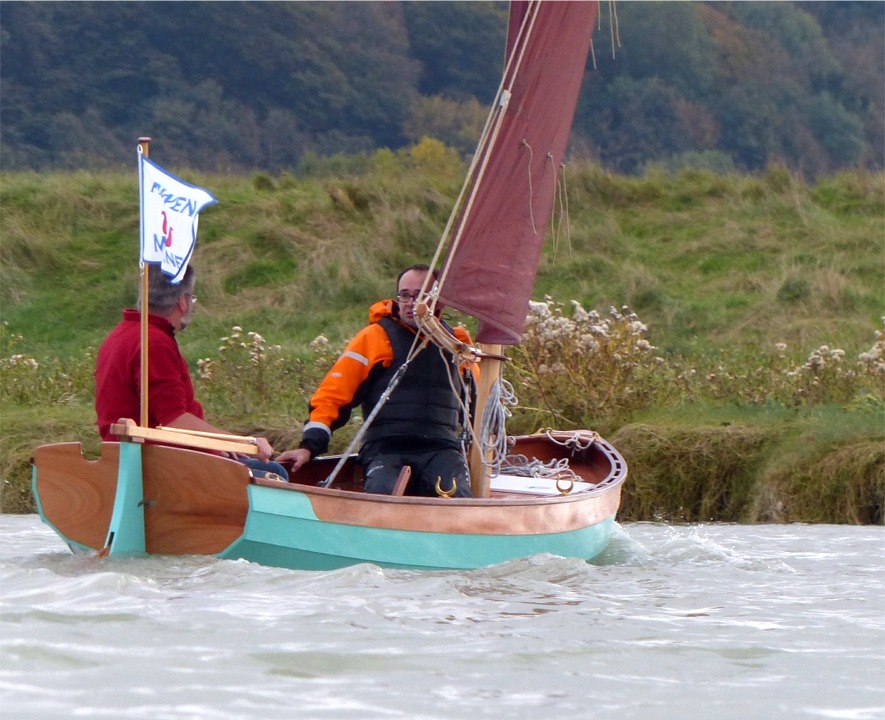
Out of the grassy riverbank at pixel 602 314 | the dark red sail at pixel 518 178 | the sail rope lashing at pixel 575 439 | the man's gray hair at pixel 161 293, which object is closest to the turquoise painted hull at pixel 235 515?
the man's gray hair at pixel 161 293

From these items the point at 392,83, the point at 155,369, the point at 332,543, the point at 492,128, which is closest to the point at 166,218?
the point at 155,369

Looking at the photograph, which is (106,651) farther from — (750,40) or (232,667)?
(750,40)

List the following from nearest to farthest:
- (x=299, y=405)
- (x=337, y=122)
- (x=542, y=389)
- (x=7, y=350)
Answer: (x=542, y=389)
(x=299, y=405)
(x=7, y=350)
(x=337, y=122)

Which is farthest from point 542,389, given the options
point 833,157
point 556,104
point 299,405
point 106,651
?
point 833,157

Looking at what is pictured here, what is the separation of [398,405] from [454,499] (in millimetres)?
Answer: 781

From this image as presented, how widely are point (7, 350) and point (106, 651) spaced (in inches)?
383

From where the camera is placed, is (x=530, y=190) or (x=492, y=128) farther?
(x=530, y=190)

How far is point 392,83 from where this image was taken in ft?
118

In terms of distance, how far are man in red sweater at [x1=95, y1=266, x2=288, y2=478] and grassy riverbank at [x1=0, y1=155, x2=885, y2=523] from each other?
314 cm

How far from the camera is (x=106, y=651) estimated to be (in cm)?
512

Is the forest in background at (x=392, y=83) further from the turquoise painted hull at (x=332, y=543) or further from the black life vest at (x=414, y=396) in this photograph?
the turquoise painted hull at (x=332, y=543)

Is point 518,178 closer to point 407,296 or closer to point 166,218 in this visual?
point 407,296

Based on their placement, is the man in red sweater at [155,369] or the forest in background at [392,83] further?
the forest in background at [392,83]

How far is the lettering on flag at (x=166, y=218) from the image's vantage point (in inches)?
252
